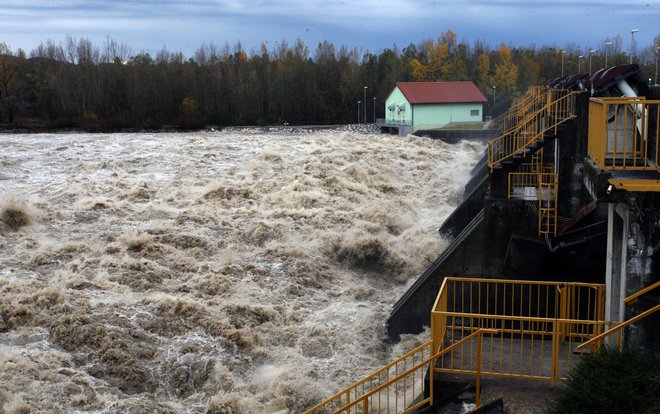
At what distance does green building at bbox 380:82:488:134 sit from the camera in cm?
5331

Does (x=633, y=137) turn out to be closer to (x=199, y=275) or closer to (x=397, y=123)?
(x=199, y=275)

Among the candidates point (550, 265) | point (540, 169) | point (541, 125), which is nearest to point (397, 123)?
point (541, 125)

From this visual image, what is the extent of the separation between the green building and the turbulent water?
25.2 m

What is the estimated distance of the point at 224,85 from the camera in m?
69.7

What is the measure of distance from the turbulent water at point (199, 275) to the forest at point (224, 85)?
31.4m

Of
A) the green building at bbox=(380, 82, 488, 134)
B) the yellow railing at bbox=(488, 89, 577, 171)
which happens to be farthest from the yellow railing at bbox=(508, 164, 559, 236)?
the green building at bbox=(380, 82, 488, 134)

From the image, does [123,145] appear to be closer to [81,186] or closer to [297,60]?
[81,186]

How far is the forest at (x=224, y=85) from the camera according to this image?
2323 inches

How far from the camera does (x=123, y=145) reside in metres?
32.7

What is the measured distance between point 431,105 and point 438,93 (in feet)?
5.50

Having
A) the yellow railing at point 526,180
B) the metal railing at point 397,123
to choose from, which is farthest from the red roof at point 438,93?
the yellow railing at point 526,180

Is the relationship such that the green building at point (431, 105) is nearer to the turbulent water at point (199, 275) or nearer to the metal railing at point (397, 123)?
the metal railing at point (397, 123)

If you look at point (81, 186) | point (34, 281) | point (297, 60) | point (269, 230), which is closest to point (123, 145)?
point (81, 186)

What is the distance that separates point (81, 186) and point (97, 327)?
11.3 metres
